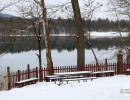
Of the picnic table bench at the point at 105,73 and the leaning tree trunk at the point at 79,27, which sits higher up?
the leaning tree trunk at the point at 79,27

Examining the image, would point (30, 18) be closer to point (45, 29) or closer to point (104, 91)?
point (45, 29)

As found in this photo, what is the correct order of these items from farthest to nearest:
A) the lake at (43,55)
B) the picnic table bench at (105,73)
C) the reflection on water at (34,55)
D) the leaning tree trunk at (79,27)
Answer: the reflection on water at (34,55) < the lake at (43,55) < the picnic table bench at (105,73) < the leaning tree trunk at (79,27)

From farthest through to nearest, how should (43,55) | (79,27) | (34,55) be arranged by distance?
(34,55) < (43,55) < (79,27)

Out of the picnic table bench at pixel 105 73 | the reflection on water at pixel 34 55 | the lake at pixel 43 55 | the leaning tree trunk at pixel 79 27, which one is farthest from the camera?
the reflection on water at pixel 34 55

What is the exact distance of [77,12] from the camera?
47.7 feet

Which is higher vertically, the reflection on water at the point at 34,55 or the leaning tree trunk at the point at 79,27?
the leaning tree trunk at the point at 79,27

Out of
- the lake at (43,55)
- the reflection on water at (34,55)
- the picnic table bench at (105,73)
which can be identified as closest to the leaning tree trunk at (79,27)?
the picnic table bench at (105,73)

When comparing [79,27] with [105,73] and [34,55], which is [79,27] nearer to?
[105,73]

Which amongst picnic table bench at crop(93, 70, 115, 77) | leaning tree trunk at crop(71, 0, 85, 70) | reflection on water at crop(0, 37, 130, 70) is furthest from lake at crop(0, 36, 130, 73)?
leaning tree trunk at crop(71, 0, 85, 70)

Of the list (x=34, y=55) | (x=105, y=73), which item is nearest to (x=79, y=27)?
(x=105, y=73)

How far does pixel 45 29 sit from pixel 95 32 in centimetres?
9885

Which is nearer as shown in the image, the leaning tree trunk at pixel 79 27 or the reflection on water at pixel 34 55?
the leaning tree trunk at pixel 79 27

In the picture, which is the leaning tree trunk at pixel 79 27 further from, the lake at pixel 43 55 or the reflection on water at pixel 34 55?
the reflection on water at pixel 34 55

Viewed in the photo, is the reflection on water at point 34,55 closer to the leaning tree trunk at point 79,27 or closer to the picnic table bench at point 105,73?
the picnic table bench at point 105,73
